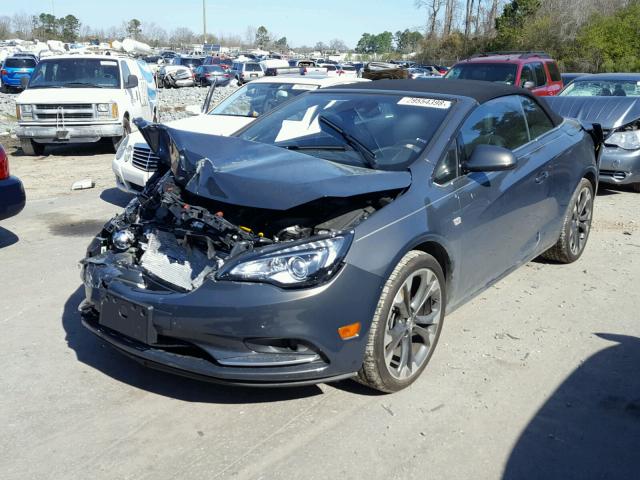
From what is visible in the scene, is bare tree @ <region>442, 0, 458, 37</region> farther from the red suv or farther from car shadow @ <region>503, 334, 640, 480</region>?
car shadow @ <region>503, 334, 640, 480</region>

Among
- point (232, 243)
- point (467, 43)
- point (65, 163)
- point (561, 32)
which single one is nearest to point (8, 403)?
point (232, 243)

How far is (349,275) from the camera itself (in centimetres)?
321

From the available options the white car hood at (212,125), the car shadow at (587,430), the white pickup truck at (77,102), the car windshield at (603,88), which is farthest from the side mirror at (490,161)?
the white pickup truck at (77,102)

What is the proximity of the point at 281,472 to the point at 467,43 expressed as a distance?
5261 cm

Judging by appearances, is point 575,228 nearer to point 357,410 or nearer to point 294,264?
point 357,410

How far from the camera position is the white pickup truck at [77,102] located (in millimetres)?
11734

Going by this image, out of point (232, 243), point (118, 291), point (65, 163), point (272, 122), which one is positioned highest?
point (272, 122)

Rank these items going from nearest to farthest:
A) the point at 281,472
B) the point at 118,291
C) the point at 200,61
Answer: the point at 281,472 < the point at 118,291 < the point at 200,61

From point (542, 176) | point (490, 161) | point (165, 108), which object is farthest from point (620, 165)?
point (165, 108)

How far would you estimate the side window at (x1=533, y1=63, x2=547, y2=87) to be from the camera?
14.3 meters

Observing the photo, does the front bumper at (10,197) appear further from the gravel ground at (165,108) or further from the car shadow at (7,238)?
the gravel ground at (165,108)

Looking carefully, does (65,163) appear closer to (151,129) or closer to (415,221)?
(151,129)

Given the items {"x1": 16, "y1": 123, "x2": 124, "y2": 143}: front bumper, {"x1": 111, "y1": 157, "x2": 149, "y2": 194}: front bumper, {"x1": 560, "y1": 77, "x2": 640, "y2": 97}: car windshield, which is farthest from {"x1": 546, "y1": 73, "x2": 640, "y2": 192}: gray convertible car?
{"x1": 16, "y1": 123, "x2": 124, "y2": 143}: front bumper

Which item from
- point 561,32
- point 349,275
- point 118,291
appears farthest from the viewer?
point 561,32
